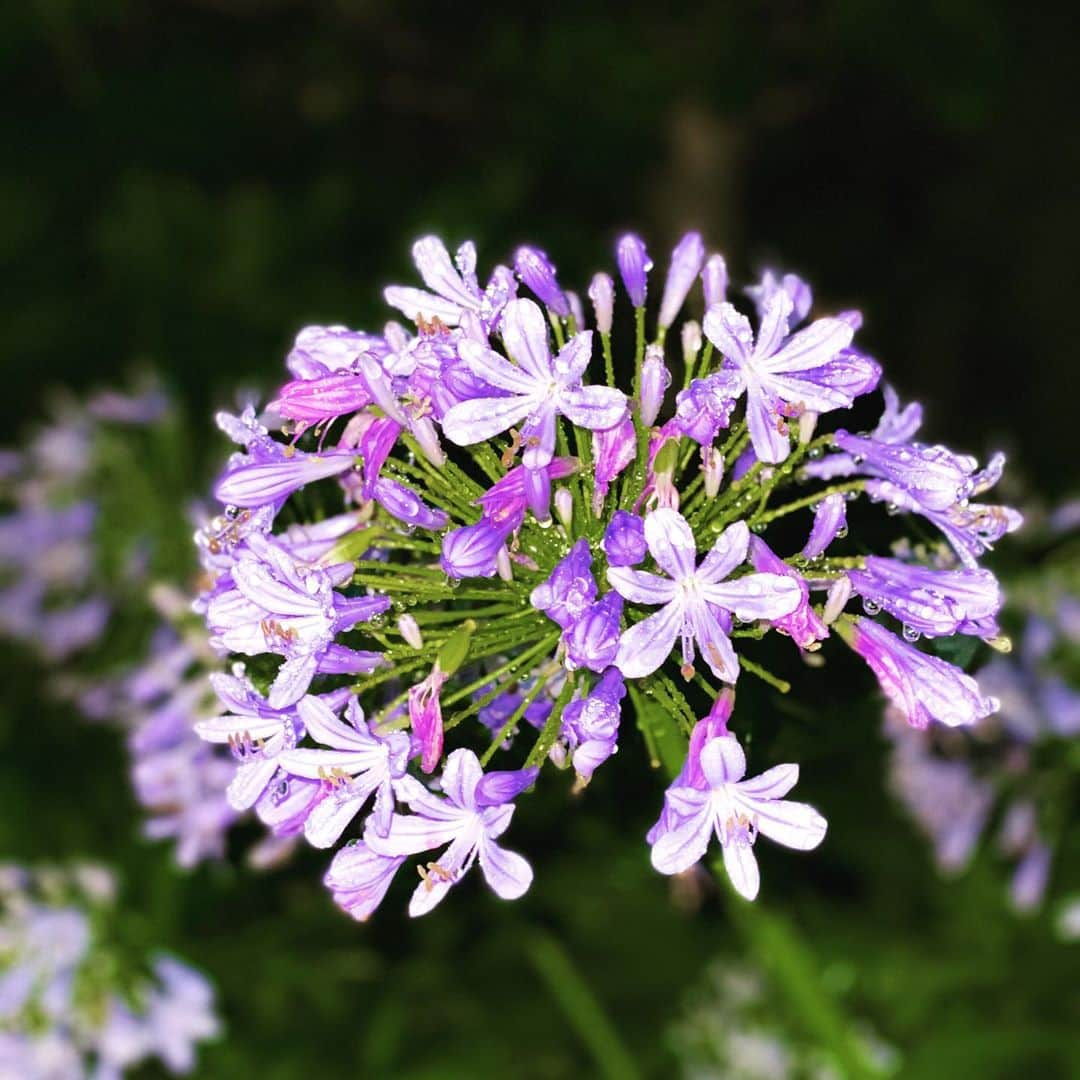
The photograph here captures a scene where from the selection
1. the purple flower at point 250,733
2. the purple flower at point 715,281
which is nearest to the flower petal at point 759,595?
the purple flower at point 715,281

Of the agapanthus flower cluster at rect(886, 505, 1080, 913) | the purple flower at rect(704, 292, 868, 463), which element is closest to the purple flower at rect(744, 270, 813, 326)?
the purple flower at rect(704, 292, 868, 463)

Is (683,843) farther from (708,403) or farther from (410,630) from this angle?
(708,403)

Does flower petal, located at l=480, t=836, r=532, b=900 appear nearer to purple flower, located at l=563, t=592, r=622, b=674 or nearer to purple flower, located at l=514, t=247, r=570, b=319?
purple flower, located at l=563, t=592, r=622, b=674

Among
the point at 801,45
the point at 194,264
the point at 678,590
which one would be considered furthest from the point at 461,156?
the point at 678,590

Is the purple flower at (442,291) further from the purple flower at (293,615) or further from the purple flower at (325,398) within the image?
the purple flower at (293,615)

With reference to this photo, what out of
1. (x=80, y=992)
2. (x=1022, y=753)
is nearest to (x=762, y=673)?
(x=1022, y=753)

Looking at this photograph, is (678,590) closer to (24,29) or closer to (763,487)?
(763,487)
